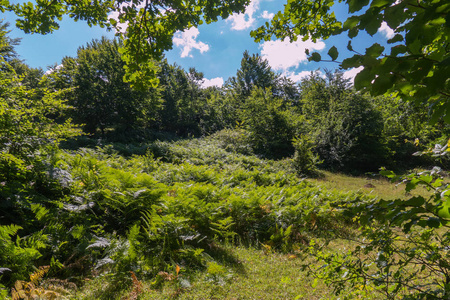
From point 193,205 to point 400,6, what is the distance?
3.99m

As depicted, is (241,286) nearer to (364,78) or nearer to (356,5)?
(364,78)

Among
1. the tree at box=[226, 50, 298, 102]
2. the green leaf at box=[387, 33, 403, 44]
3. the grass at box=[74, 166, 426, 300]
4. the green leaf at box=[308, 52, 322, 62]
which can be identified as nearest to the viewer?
the green leaf at box=[387, 33, 403, 44]

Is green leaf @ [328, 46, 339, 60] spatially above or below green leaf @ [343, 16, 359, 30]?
below

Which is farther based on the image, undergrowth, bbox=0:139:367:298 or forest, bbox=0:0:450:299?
undergrowth, bbox=0:139:367:298

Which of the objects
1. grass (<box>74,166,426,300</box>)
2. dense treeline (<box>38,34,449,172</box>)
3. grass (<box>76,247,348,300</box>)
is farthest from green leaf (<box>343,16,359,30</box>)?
dense treeline (<box>38,34,449,172</box>)

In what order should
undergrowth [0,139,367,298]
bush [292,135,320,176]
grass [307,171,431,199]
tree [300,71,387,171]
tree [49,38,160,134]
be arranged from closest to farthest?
undergrowth [0,139,367,298]
grass [307,171,431,199]
bush [292,135,320,176]
tree [300,71,387,171]
tree [49,38,160,134]

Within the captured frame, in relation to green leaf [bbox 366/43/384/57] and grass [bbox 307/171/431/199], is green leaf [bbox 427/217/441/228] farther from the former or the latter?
grass [bbox 307/171/431/199]

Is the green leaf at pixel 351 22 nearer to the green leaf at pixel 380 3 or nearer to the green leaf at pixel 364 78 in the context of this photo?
the green leaf at pixel 380 3

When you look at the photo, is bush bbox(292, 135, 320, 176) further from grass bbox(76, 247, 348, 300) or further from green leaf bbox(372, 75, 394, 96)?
green leaf bbox(372, 75, 394, 96)

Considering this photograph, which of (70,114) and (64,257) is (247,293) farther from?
(70,114)

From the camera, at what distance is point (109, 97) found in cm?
1695

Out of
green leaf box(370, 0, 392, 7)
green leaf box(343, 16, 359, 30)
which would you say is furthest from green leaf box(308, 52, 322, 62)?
green leaf box(370, 0, 392, 7)

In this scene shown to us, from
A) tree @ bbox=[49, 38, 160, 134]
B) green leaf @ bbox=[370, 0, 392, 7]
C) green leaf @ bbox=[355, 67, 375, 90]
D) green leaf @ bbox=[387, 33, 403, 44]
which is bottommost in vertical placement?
green leaf @ bbox=[355, 67, 375, 90]

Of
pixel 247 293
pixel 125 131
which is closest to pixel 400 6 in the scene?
pixel 247 293
